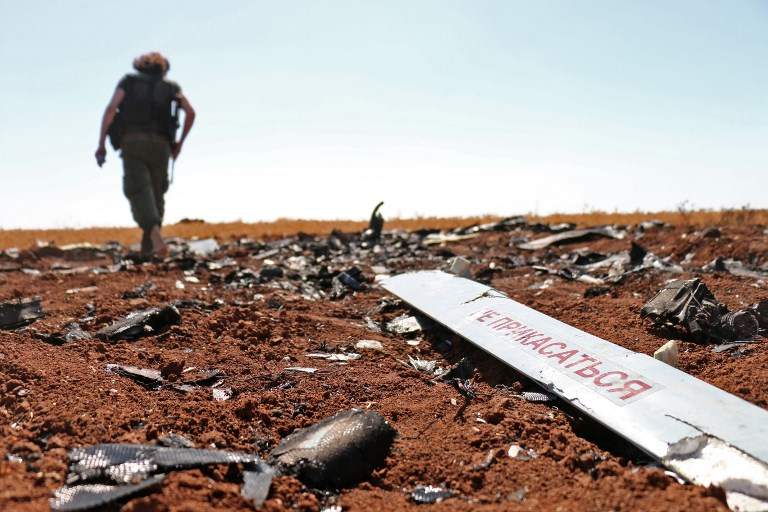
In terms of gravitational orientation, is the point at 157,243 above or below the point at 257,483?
above

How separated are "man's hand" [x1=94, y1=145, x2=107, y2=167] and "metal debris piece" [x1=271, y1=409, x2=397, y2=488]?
5.42m

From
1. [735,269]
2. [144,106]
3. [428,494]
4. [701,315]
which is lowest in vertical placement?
[428,494]

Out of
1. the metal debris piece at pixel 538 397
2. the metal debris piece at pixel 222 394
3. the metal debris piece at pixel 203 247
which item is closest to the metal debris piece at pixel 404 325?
the metal debris piece at pixel 538 397

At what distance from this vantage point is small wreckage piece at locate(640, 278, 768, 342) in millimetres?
3133

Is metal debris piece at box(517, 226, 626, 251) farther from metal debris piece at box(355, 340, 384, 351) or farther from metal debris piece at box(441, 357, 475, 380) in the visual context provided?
metal debris piece at box(441, 357, 475, 380)

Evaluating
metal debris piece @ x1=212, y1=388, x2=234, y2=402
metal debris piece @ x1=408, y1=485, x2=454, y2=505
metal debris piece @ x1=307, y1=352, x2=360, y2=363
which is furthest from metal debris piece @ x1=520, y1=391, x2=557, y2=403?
metal debris piece @ x1=212, y1=388, x2=234, y2=402

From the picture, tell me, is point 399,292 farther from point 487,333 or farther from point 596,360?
point 596,360

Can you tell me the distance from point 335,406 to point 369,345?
3.38 ft

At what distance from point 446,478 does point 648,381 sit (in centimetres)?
94

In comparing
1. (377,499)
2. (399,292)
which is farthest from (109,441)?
(399,292)

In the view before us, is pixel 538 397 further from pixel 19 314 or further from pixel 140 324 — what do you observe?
pixel 19 314

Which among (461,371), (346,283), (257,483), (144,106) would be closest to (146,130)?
(144,106)

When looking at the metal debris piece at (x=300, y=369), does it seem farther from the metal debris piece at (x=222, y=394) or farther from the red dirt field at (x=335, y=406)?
the metal debris piece at (x=222, y=394)

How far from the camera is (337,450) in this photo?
6.66 ft
